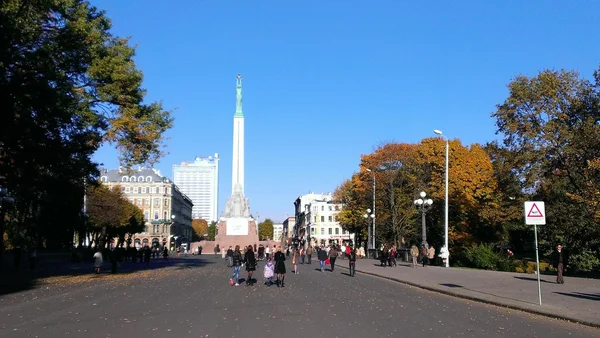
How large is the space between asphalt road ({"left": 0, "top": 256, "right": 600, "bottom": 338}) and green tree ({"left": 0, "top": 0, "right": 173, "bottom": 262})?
25.1 ft

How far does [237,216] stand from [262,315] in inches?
2808

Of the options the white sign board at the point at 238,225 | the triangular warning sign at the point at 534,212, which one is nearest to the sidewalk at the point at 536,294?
the triangular warning sign at the point at 534,212

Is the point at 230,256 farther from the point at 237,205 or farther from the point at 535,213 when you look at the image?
the point at 237,205

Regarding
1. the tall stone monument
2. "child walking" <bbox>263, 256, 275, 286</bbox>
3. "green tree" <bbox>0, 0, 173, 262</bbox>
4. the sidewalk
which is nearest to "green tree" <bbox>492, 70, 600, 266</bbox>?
the sidewalk

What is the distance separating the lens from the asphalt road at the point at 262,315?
11.1 m

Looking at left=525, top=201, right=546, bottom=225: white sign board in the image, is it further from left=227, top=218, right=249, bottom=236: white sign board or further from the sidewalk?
left=227, top=218, right=249, bottom=236: white sign board

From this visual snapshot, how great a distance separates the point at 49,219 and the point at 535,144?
138 ft

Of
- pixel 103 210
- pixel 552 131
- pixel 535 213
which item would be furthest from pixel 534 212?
pixel 103 210

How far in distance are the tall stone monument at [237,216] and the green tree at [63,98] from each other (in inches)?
1972

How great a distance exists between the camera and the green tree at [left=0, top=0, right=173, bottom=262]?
22.5m

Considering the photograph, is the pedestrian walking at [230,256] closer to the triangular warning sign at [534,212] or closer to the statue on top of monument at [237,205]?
the triangular warning sign at [534,212]

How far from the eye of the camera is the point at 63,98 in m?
23.0

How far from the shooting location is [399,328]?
11.5 meters

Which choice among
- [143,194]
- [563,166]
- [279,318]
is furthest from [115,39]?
[143,194]
